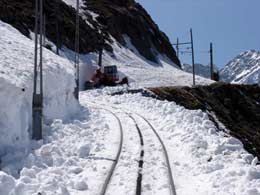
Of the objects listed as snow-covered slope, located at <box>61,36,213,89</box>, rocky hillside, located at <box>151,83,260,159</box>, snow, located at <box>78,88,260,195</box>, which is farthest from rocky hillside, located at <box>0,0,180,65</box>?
snow, located at <box>78,88,260,195</box>

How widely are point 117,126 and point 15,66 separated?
18.0 feet

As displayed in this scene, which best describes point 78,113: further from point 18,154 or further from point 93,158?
point 18,154

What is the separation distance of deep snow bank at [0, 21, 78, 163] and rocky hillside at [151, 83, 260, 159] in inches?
689

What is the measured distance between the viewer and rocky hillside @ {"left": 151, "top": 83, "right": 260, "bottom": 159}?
1569 inches

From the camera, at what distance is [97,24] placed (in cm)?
7688

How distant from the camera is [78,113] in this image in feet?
74.6

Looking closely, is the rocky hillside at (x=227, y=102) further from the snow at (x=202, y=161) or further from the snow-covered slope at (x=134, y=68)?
the snow at (x=202, y=161)

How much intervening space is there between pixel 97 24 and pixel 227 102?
3336 cm

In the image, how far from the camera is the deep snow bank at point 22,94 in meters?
11.3

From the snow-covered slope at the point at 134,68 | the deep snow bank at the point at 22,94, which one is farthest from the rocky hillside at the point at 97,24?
the deep snow bank at the point at 22,94

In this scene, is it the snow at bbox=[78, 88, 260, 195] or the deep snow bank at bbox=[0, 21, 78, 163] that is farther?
the deep snow bank at bbox=[0, 21, 78, 163]

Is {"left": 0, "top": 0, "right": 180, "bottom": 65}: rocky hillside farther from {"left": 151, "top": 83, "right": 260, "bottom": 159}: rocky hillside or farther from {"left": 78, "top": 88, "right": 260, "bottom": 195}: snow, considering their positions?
{"left": 78, "top": 88, "right": 260, "bottom": 195}: snow

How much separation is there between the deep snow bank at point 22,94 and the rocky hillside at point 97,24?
110ft

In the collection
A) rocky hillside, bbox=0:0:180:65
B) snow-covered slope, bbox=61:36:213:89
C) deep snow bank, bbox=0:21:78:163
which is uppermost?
rocky hillside, bbox=0:0:180:65
